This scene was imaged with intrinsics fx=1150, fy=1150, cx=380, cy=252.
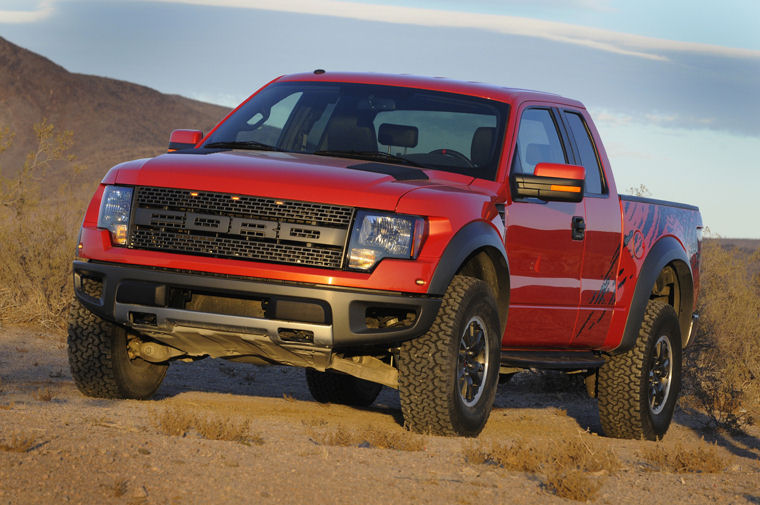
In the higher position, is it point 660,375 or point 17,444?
point 17,444

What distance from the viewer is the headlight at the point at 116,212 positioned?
247 inches

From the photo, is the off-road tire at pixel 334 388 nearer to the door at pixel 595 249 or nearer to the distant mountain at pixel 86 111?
the door at pixel 595 249

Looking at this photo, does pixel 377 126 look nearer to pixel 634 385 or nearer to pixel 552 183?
pixel 552 183

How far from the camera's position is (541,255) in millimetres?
7234

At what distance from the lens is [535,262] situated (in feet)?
23.6

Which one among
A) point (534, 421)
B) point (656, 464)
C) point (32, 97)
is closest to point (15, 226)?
point (534, 421)

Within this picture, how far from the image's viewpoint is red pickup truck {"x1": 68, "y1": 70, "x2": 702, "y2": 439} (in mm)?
5891

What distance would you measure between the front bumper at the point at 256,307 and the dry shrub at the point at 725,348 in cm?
494

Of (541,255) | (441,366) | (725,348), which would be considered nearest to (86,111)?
(725,348)

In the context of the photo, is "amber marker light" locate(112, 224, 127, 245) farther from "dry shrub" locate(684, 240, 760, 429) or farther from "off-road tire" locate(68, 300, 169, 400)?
"dry shrub" locate(684, 240, 760, 429)

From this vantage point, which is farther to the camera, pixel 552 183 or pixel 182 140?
pixel 182 140

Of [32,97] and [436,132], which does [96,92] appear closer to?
[32,97]

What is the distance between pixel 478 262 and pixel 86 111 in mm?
53405

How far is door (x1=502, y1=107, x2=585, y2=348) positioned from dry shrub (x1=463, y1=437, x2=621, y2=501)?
1.28m
